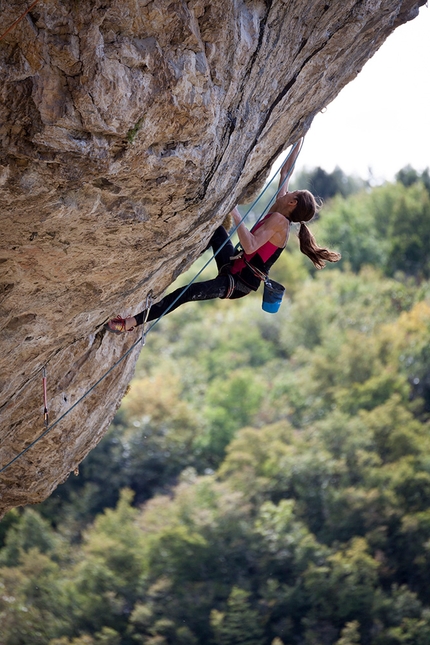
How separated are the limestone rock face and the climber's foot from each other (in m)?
0.12

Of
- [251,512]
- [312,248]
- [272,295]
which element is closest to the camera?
[312,248]

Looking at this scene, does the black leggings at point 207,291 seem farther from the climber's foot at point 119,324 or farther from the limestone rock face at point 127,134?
Result: the limestone rock face at point 127,134

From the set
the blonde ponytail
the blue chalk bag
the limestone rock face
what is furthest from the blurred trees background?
the limestone rock face

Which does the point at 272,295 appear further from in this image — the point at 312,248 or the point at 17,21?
the point at 17,21

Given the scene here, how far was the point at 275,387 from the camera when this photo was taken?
35.7 m

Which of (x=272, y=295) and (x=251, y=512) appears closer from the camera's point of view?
(x=272, y=295)

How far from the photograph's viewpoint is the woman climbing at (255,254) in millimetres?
5703

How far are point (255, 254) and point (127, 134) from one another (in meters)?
1.98

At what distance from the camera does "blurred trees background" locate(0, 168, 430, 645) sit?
2333 centimetres

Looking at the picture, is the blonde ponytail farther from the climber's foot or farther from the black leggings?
the climber's foot

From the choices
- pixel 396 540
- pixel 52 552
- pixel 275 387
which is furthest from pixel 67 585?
pixel 275 387

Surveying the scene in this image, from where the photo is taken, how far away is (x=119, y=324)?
589 cm

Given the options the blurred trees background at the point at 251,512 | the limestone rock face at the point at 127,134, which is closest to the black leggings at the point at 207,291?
the limestone rock face at the point at 127,134

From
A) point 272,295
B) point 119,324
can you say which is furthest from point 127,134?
point 272,295
